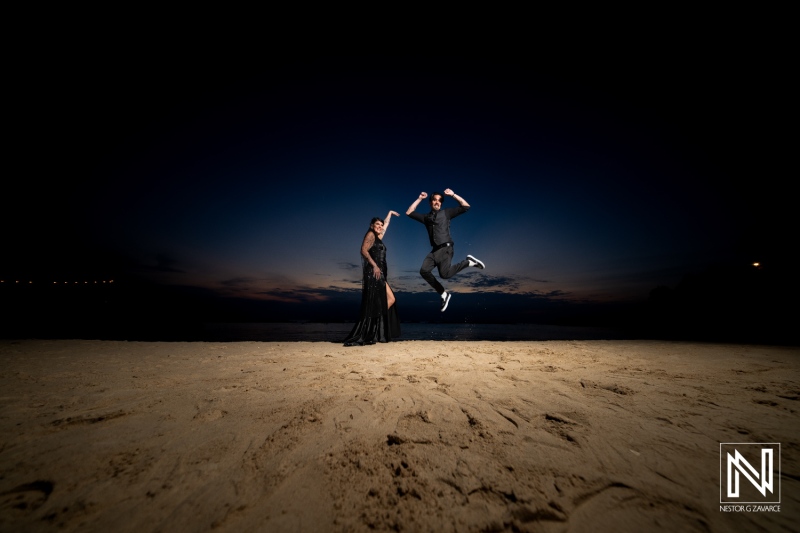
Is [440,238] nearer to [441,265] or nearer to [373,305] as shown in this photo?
[441,265]

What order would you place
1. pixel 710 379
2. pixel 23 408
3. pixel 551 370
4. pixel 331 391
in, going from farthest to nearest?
pixel 551 370 < pixel 710 379 < pixel 331 391 < pixel 23 408

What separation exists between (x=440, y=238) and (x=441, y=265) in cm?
61

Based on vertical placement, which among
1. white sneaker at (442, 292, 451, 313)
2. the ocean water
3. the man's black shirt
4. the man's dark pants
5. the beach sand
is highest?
the man's black shirt

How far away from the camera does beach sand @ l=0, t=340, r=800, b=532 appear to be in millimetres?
1077

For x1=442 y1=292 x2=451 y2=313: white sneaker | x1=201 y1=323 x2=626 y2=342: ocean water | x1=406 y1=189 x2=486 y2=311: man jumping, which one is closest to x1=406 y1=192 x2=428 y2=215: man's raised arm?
x1=406 y1=189 x2=486 y2=311: man jumping

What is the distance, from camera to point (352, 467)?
1.39m

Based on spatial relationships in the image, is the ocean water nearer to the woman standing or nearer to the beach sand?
the woman standing

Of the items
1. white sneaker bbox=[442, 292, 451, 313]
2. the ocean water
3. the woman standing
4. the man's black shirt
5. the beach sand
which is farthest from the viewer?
the ocean water

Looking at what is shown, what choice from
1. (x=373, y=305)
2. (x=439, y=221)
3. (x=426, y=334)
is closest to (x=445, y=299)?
(x=373, y=305)

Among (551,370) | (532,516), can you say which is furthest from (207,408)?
(551,370)

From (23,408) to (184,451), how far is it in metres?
1.80

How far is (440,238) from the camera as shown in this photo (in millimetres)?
5957

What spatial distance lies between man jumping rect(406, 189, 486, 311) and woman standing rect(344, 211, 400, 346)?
889 millimetres

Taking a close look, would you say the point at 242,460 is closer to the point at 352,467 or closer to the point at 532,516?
the point at 352,467
